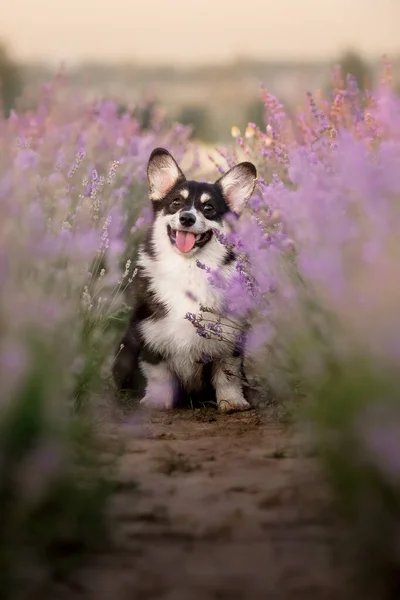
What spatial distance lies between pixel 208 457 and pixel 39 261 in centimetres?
89

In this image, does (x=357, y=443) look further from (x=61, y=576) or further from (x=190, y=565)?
(x=61, y=576)

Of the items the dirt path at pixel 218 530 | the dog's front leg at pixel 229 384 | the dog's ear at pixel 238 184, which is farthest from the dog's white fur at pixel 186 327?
the dirt path at pixel 218 530

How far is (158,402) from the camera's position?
469cm

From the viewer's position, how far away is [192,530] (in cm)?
232

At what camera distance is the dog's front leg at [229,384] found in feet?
15.1

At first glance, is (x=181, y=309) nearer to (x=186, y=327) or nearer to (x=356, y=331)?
(x=186, y=327)

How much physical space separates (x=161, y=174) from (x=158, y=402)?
125 centimetres

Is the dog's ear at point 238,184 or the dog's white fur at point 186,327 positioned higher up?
the dog's ear at point 238,184

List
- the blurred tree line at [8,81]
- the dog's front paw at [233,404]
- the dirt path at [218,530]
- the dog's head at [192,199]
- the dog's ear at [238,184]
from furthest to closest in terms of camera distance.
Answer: the blurred tree line at [8,81] < the dog's ear at [238,184] < the dog's head at [192,199] < the dog's front paw at [233,404] < the dirt path at [218,530]

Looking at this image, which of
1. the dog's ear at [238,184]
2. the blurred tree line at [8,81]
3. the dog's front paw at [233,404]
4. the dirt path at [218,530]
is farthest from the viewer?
the blurred tree line at [8,81]

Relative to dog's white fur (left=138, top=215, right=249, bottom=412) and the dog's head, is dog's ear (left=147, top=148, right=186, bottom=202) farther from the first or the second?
dog's white fur (left=138, top=215, right=249, bottom=412)

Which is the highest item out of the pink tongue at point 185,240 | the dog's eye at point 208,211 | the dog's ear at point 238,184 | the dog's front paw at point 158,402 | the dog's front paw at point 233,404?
the dog's ear at point 238,184

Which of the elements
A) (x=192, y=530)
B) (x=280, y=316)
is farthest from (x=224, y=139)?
(x=192, y=530)

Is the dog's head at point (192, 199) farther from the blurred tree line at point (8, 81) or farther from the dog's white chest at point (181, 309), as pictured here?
the blurred tree line at point (8, 81)
